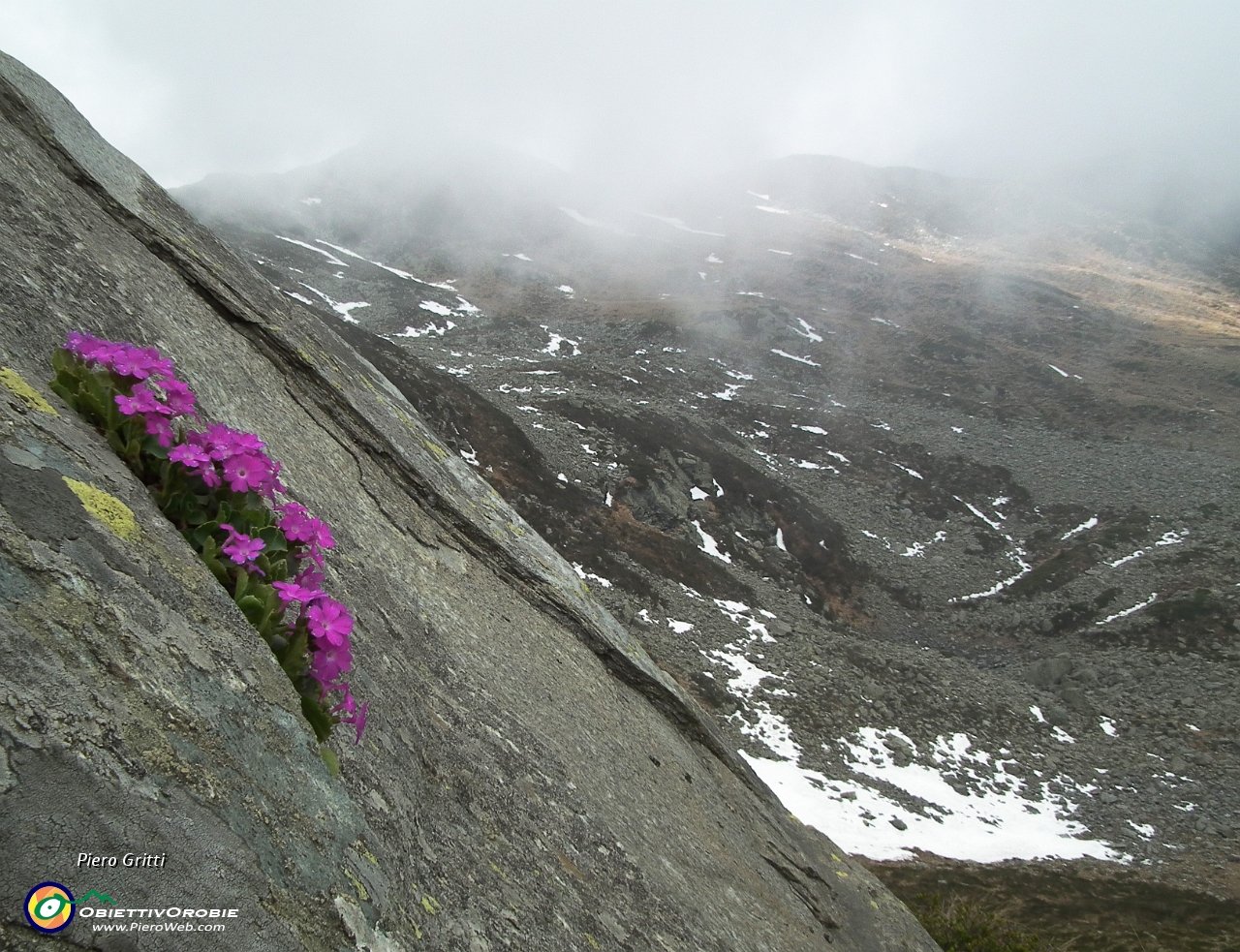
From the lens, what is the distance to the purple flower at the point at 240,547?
3.54 metres

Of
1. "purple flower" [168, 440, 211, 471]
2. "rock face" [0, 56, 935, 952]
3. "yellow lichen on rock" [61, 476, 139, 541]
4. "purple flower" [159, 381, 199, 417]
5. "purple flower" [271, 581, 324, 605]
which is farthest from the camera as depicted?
"purple flower" [159, 381, 199, 417]

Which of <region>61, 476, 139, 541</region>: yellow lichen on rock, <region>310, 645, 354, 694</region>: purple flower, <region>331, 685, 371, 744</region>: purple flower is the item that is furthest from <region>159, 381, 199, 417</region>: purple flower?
<region>331, 685, 371, 744</region>: purple flower

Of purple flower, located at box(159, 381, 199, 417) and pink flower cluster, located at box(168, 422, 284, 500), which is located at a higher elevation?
purple flower, located at box(159, 381, 199, 417)

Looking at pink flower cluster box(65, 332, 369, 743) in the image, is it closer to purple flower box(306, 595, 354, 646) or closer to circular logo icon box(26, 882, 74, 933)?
purple flower box(306, 595, 354, 646)

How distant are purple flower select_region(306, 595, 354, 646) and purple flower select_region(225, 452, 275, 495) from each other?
0.76 m

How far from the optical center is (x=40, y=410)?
356cm

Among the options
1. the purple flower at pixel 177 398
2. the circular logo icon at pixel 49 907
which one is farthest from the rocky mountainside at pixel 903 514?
the circular logo icon at pixel 49 907

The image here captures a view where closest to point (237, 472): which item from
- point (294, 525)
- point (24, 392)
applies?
point (294, 525)

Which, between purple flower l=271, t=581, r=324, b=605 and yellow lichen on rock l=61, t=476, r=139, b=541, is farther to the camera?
purple flower l=271, t=581, r=324, b=605

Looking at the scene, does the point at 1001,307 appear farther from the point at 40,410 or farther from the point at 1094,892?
the point at 40,410

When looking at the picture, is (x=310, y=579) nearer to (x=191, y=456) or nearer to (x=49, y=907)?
(x=191, y=456)

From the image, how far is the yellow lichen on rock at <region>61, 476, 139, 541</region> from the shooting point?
324 centimetres

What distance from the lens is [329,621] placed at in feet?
11.6

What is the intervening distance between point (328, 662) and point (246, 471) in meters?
1.13
